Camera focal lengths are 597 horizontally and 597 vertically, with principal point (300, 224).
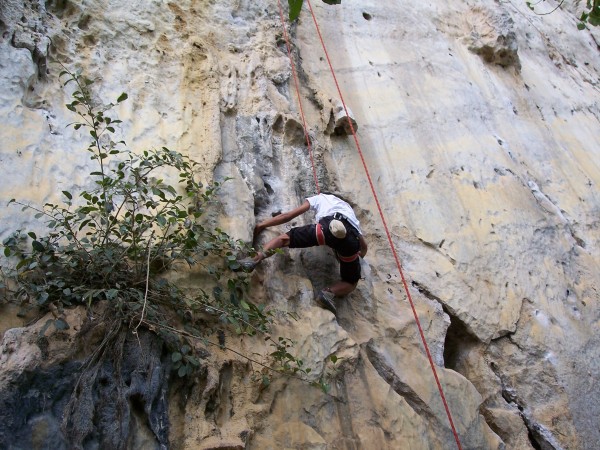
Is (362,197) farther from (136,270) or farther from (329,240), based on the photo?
(136,270)

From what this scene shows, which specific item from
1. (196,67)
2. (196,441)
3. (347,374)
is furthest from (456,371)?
(196,67)

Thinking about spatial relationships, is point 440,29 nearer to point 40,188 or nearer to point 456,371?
point 456,371

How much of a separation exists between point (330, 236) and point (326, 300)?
17.1 inches

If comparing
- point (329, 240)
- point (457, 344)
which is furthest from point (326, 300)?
point (457, 344)

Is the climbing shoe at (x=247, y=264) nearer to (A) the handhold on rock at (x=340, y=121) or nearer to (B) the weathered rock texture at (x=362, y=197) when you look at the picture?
(B) the weathered rock texture at (x=362, y=197)

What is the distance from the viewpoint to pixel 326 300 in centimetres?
405

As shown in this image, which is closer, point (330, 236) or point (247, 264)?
point (247, 264)

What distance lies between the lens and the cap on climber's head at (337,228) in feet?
12.9

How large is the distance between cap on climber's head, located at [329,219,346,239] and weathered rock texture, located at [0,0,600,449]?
0.43m

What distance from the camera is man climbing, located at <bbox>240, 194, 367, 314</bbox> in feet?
13.3

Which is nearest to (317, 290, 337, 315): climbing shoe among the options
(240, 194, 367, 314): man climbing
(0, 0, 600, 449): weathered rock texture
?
(240, 194, 367, 314): man climbing

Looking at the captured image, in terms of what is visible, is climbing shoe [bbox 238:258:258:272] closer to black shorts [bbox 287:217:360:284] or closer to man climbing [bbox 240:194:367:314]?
man climbing [bbox 240:194:367:314]

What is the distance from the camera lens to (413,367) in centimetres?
413

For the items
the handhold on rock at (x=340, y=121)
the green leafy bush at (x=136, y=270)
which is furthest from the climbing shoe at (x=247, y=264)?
the handhold on rock at (x=340, y=121)
